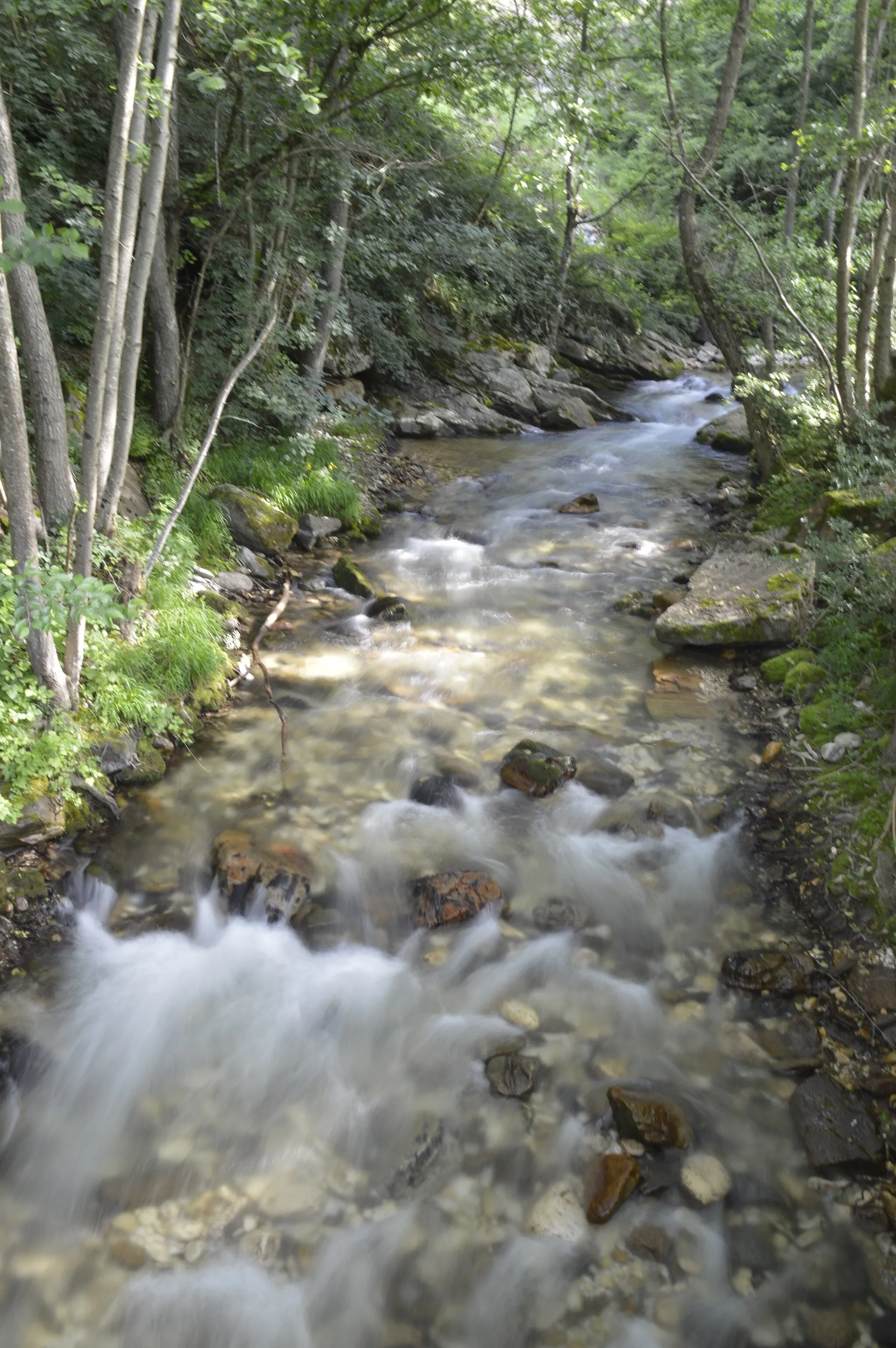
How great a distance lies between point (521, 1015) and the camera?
3920 millimetres

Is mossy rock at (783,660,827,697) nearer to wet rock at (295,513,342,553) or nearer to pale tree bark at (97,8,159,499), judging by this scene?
pale tree bark at (97,8,159,499)

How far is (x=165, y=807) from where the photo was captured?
504 centimetres

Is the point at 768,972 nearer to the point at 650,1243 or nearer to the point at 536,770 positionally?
the point at 650,1243

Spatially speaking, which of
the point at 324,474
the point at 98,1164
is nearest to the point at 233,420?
the point at 324,474

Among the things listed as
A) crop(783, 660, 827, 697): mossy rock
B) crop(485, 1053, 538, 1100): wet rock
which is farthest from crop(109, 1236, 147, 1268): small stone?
crop(783, 660, 827, 697): mossy rock

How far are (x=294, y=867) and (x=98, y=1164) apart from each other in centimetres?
171

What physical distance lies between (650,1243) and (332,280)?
32.6 feet

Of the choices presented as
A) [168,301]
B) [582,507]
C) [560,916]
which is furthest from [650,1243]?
[582,507]

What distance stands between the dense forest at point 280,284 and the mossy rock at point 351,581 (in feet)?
3.71

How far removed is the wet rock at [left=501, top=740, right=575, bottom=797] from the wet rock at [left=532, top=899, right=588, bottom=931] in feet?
3.14

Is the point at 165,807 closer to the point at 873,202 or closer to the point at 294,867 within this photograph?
the point at 294,867

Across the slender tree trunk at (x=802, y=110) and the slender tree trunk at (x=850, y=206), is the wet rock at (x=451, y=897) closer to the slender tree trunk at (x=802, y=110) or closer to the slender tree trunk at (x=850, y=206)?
the slender tree trunk at (x=850, y=206)

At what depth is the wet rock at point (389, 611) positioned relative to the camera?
7824 millimetres

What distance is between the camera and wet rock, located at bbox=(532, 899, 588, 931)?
442cm
